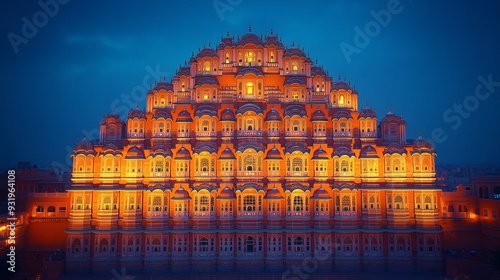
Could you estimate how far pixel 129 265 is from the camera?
27047 mm

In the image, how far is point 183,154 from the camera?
2805cm

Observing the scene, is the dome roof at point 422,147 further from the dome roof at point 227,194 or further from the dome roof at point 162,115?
the dome roof at point 162,115

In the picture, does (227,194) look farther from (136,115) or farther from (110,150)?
(136,115)

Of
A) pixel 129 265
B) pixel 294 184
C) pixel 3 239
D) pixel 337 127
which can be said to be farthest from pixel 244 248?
pixel 3 239

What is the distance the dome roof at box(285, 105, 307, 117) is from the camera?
28.8m

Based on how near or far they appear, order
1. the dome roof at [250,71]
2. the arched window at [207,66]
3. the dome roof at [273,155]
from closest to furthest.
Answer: the dome roof at [273,155], the dome roof at [250,71], the arched window at [207,66]

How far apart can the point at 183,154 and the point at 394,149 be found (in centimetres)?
1583

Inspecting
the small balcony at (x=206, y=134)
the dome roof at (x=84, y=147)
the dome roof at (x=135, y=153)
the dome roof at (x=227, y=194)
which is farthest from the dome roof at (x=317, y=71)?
the dome roof at (x=84, y=147)

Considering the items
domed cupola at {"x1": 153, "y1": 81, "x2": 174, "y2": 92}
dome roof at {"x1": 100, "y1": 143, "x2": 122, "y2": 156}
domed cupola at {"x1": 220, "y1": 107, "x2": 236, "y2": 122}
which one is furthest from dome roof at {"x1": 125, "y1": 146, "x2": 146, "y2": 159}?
domed cupola at {"x1": 220, "y1": 107, "x2": 236, "y2": 122}

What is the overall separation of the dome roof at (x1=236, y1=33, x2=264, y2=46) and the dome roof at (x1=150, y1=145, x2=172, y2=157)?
10.5m

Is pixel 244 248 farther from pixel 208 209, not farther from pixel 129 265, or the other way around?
pixel 129 265

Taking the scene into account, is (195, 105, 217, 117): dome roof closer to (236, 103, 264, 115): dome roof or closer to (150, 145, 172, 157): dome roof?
(236, 103, 264, 115): dome roof

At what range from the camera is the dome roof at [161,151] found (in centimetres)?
2816

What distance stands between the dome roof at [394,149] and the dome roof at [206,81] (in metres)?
14.2
